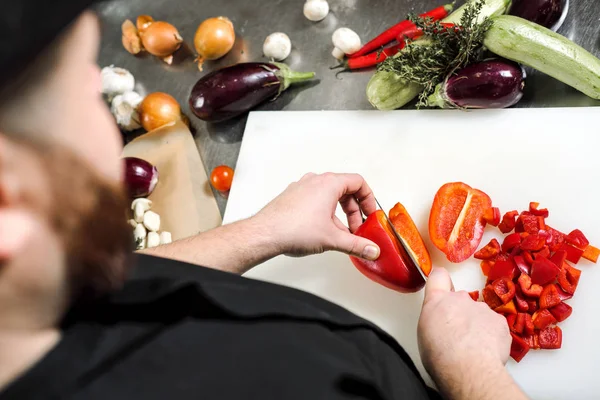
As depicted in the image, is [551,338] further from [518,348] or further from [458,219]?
[458,219]

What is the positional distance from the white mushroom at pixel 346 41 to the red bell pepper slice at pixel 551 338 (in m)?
1.25

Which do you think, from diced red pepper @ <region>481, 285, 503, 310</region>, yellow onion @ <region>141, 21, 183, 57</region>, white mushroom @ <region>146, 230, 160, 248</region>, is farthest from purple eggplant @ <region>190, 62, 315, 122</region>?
diced red pepper @ <region>481, 285, 503, 310</region>

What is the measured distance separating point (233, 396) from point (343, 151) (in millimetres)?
1203

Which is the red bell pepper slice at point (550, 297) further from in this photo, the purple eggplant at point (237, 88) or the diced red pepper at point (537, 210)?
the purple eggplant at point (237, 88)

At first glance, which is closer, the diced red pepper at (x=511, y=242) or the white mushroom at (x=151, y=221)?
the diced red pepper at (x=511, y=242)

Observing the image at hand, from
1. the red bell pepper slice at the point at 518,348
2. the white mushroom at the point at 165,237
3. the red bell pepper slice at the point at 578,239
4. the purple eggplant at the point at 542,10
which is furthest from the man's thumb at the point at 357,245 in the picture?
the purple eggplant at the point at 542,10

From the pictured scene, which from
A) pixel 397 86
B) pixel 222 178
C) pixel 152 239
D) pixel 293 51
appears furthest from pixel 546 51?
pixel 152 239

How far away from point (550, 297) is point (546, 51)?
0.77m

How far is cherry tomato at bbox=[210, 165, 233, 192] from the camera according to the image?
200 cm

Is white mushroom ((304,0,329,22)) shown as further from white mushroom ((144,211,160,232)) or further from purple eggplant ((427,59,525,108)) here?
white mushroom ((144,211,160,232))

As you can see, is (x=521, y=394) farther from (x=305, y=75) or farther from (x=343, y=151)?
(x=305, y=75)

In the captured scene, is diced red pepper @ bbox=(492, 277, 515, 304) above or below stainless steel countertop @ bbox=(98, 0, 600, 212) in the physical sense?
below

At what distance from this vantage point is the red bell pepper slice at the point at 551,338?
4.76 feet

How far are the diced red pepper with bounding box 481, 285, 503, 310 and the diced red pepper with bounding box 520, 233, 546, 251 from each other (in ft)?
0.51
